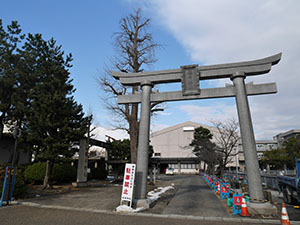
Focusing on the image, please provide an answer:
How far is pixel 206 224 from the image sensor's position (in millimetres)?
6055

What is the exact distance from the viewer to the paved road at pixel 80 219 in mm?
6137

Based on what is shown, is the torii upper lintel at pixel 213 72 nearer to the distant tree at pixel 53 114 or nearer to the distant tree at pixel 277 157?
the distant tree at pixel 53 114

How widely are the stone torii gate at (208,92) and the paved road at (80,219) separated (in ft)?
5.07

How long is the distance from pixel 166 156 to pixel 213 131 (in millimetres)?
14744

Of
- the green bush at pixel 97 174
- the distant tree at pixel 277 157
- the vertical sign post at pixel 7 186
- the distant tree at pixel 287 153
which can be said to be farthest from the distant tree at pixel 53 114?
the distant tree at pixel 277 157

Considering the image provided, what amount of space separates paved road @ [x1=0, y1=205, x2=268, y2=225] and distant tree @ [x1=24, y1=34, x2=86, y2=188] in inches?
261

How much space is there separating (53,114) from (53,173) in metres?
6.47

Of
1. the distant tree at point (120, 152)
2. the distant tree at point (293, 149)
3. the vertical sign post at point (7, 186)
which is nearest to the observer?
the vertical sign post at point (7, 186)

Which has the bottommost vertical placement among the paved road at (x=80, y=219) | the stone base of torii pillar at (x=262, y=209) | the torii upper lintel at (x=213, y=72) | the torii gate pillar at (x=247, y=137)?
the paved road at (x=80, y=219)

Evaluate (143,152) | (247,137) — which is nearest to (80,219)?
(143,152)

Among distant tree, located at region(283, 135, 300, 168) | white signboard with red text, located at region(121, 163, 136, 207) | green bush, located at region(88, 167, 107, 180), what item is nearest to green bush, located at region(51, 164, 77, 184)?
A: green bush, located at region(88, 167, 107, 180)

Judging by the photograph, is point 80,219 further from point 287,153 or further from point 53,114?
point 287,153

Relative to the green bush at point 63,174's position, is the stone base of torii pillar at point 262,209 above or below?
below

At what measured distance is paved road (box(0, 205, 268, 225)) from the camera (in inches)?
242
